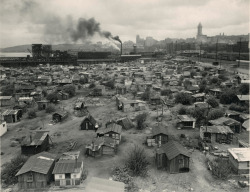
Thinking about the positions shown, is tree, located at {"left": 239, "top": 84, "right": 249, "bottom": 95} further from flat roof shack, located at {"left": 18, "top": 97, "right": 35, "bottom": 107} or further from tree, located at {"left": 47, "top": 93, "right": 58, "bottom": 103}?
flat roof shack, located at {"left": 18, "top": 97, "right": 35, "bottom": 107}

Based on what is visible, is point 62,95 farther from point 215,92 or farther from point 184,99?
point 215,92

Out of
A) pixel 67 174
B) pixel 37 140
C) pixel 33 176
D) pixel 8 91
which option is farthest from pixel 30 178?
pixel 8 91

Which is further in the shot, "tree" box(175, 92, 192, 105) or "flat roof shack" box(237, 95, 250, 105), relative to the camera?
"tree" box(175, 92, 192, 105)

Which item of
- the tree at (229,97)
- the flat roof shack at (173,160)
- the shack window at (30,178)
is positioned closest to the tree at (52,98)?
the shack window at (30,178)

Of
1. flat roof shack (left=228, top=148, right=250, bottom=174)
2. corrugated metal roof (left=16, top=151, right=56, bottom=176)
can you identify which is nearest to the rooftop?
flat roof shack (left=228, top=148, right=250, bottom=174)

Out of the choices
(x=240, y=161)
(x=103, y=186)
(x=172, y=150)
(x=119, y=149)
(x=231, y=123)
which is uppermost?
(x=231, y=123)

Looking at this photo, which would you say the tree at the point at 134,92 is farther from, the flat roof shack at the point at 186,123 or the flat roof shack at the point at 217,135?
the flat roof shack at the point at 217,135
